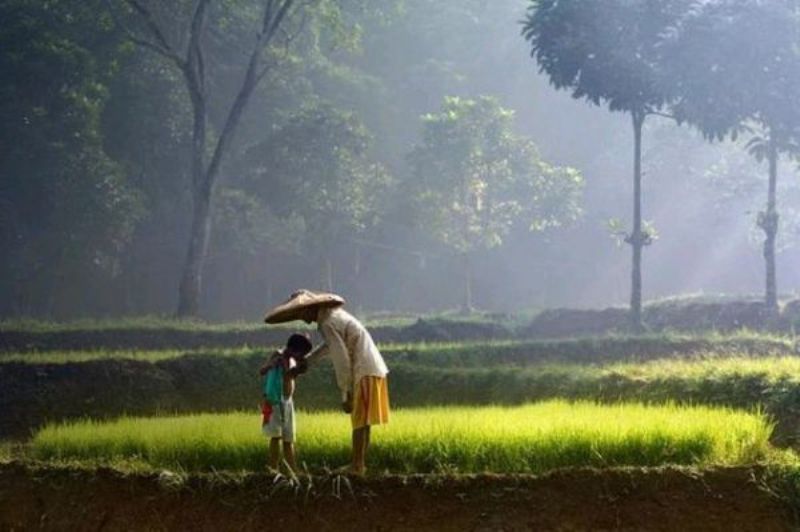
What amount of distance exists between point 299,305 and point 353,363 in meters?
0.71

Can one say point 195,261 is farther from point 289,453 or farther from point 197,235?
point 289,453

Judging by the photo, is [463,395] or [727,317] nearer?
[463,395]

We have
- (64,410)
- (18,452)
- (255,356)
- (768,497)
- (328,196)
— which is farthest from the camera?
(328,196)

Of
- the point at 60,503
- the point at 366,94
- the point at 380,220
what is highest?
the point at 366,94

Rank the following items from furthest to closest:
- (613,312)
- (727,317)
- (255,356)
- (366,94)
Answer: (366,94), (613,312), (727,317), (255,356)

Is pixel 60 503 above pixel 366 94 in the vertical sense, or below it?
below

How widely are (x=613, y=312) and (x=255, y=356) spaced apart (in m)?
14.7

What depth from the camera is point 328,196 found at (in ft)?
135

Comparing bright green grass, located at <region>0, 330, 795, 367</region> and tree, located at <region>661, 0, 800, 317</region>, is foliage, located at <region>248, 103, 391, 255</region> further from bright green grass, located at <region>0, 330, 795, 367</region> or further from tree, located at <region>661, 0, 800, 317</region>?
bright green grass, located at <region>0, 330, 795, 367</region>

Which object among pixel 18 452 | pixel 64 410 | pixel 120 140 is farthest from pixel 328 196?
pixel 18 452

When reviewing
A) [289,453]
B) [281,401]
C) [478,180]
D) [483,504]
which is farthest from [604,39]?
[478,180]

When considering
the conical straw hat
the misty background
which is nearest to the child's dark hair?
the conical straw hat

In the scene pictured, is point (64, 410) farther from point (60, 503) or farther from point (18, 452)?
point (60, 503)

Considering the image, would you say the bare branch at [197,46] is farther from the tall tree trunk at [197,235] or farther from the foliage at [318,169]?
the foliage at [318,169]
